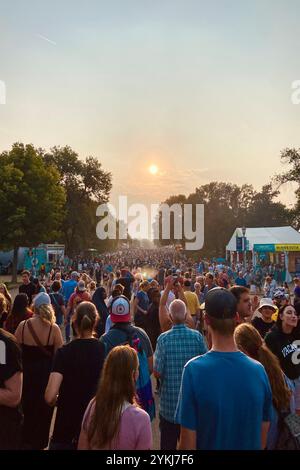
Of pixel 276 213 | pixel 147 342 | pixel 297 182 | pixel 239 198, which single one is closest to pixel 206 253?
pixel 276 213

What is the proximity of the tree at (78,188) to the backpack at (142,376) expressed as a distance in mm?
60579

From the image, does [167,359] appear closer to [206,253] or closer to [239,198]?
[206,253]

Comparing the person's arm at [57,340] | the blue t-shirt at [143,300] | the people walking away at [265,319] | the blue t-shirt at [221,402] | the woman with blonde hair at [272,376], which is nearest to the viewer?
the blue t-shirt at [221,402]

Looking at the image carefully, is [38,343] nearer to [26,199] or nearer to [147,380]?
[147,380]

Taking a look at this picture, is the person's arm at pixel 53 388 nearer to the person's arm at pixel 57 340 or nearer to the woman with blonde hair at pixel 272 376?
the person's arm at pixel 57 340

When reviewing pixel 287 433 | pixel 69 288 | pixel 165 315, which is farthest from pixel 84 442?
pixel 69 288

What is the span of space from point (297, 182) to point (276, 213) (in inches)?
1845

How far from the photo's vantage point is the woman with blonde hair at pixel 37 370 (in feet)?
15.3

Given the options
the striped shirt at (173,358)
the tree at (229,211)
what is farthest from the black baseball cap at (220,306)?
the tree at (229,211)

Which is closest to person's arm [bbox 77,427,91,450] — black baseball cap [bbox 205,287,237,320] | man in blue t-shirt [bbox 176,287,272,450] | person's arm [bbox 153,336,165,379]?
man in blue t-shirt [bbox 176,287,272,450]

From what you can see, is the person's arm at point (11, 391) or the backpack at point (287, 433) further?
the person's arm at point (11, 391)

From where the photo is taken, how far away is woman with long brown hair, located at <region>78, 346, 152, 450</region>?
2.75 meters

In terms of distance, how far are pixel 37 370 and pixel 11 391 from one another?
1285 millimetres
